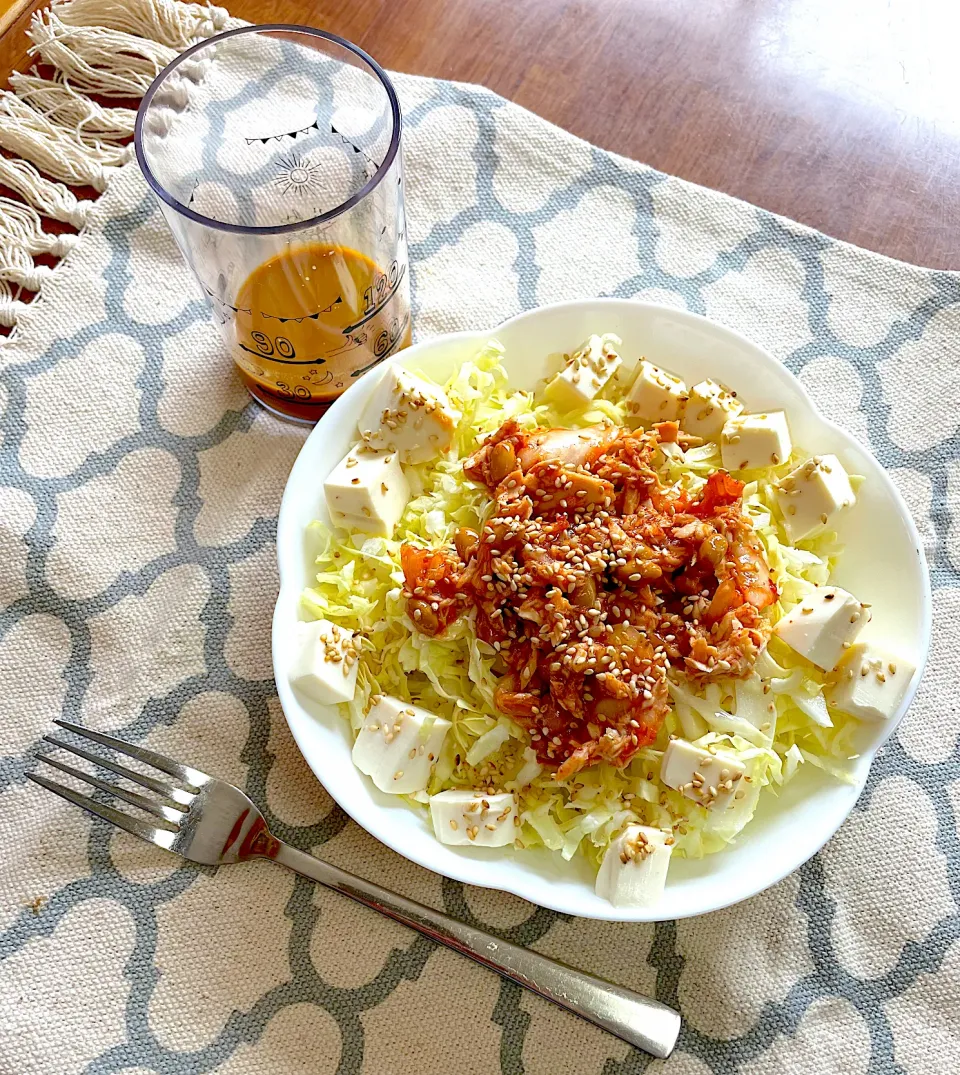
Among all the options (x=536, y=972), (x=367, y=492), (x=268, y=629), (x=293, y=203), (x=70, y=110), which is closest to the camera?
(x=536, y=972)

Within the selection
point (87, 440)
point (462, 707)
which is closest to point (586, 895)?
point (462, 707)

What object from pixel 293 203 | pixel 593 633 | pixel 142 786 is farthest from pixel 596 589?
pixel 293 203

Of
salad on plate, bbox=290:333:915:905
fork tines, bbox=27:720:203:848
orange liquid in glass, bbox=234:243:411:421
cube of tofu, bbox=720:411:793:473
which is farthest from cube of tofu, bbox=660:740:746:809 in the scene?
orange liquid in glass, bbox=234:243:411:421

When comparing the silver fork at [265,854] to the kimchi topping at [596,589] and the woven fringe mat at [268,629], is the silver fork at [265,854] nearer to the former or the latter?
the woven fringe mat at [268,629]

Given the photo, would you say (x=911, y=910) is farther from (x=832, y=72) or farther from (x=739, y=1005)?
(x=832, y=72)

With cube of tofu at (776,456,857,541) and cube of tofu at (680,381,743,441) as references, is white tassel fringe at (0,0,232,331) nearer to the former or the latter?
cube of tofu at (680,381,743,441)

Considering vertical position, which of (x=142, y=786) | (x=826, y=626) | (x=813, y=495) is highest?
(x=813, y=495)

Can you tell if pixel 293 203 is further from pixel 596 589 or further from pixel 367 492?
pixel 596 589
